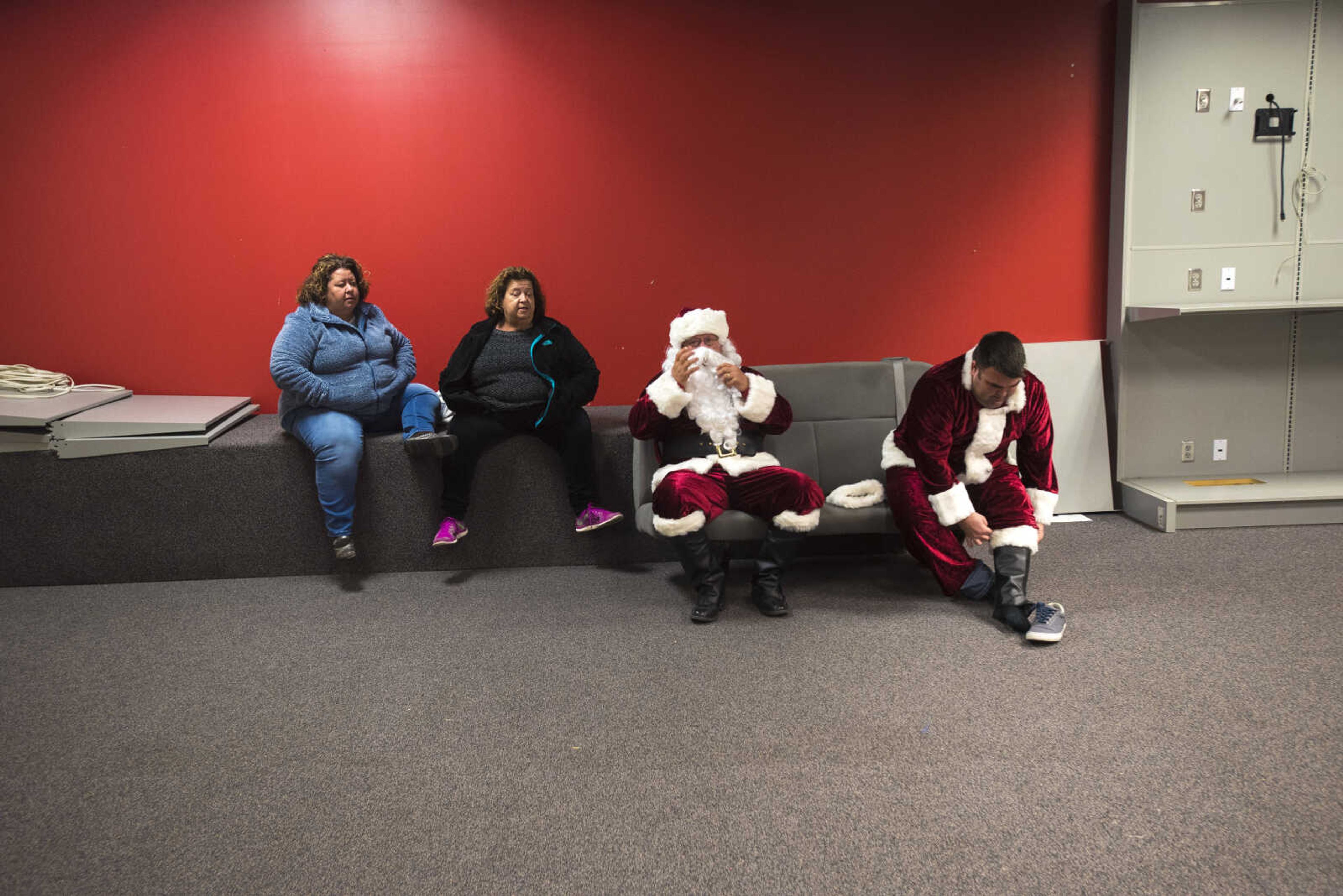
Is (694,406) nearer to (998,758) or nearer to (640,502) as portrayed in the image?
(640,502)

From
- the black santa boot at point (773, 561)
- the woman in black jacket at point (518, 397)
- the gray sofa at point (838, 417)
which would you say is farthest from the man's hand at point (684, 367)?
the black santa boot at point (773, 561)

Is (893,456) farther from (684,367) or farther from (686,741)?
(686,741)

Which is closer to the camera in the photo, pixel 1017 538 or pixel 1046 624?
pixel 1046 624

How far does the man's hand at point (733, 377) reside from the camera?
118 inches

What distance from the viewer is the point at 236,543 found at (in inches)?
135

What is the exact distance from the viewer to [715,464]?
2.99m

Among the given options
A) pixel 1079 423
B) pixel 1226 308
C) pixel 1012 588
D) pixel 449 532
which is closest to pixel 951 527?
pixel 1012 588

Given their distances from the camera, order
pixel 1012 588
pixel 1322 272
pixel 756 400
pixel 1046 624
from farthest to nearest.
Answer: pixel 1322 272 < pixel 756 400 < pixel 1012 588 < pixel 1046 624

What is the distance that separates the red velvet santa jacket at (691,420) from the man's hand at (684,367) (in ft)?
0.08

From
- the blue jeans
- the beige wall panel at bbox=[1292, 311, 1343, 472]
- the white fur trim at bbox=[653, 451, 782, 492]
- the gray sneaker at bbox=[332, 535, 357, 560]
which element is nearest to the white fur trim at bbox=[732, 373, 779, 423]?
the white fur trim at bbox=[653, 451, 782, 492]

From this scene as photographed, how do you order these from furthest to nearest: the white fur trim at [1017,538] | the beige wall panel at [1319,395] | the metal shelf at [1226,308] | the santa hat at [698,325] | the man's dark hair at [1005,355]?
1. the beige wall panel at [1319,395]
2. the metal shelf at [1226,308]
3. the santa hat at [698,325]
4. the white fur trim at [1017,538]
5. the man's dark hair at [1005,355]

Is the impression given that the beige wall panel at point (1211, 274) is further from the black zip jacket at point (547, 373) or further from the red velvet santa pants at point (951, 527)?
the black zip jacket at point (547, 373)

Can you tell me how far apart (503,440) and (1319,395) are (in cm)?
366

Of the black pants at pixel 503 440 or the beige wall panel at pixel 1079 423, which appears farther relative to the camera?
the beige wall panel at pixel 1079 423
